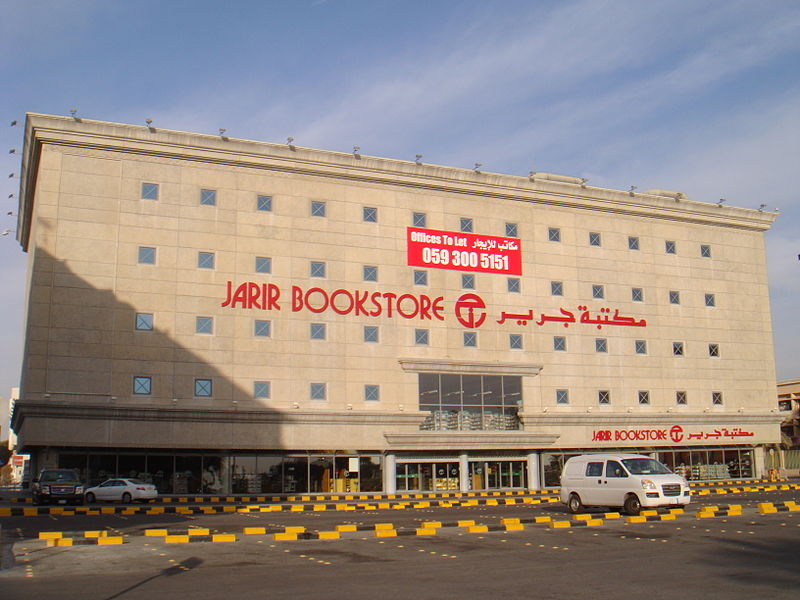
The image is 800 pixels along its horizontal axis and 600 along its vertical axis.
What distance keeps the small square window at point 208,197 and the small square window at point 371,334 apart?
12.4 meters

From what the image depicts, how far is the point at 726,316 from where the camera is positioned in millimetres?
64062

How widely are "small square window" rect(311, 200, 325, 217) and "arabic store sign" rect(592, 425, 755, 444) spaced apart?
24.6 metres

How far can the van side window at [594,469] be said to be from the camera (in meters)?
30.1

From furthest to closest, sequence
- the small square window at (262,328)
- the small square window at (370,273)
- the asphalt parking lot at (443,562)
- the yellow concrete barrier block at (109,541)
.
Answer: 1. the small square window at (370,273)
2. the small square window at (262,328)
3. the yellow concrete barrier block at (109,541)
4. the asphalt parking lot at (443,562)

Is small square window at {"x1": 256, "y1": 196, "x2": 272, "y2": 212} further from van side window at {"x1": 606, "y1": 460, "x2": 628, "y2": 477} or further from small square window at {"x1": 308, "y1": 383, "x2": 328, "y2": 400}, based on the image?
van side window at {"x1": 606, "y1": 460, "x2": 628, "y2": 477}

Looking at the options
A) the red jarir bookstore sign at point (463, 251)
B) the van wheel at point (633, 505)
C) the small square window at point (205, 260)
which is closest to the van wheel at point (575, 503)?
the van wheel at point (633, 505)

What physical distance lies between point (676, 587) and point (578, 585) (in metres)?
1.64

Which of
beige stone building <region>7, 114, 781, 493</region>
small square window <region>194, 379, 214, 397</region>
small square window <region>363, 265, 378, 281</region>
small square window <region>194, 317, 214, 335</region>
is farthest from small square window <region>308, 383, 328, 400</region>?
small square window <region>363, 265, 378, 281</region>

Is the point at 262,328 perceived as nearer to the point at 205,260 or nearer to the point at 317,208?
the point at 205,260

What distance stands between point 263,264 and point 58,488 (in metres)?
17.9

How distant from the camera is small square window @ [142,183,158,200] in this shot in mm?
49281

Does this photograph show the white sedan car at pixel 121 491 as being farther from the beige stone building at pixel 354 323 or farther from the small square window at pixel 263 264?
the small square window at pixel 263 264

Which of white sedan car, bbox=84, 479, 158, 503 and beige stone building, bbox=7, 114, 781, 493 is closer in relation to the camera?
white sedan car, bbox=84, 479, 158, 503

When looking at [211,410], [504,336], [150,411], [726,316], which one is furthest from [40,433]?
[726,316]
